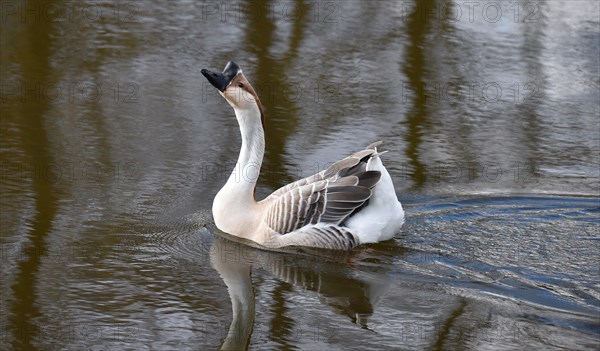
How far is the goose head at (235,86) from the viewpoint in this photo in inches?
264

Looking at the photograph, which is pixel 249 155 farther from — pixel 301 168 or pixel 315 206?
pixel 301 168

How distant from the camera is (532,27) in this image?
11820 millimetres

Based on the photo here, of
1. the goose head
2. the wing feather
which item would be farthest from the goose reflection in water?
the goose head

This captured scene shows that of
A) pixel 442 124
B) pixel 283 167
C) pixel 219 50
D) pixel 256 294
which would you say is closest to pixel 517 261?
pixel 256 294

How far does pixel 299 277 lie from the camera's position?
643cm

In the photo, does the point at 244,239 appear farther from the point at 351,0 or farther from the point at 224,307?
the point at 351,0

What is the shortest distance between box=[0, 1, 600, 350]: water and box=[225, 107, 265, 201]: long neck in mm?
362

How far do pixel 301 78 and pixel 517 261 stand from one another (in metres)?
4.15

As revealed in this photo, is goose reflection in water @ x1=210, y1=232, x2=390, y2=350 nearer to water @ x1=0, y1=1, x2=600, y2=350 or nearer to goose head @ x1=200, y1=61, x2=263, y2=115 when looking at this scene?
water @ x1=0, y1=1, x2=600, y2=350

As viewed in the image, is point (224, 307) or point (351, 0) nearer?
point (224, 307)

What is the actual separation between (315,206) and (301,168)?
130 cm

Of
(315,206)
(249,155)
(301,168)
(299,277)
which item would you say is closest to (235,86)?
(249,155)

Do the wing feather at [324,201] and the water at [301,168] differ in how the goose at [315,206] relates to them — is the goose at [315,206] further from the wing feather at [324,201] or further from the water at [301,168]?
the water at [301,168]

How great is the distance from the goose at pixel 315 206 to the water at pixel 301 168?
5.3 inches
